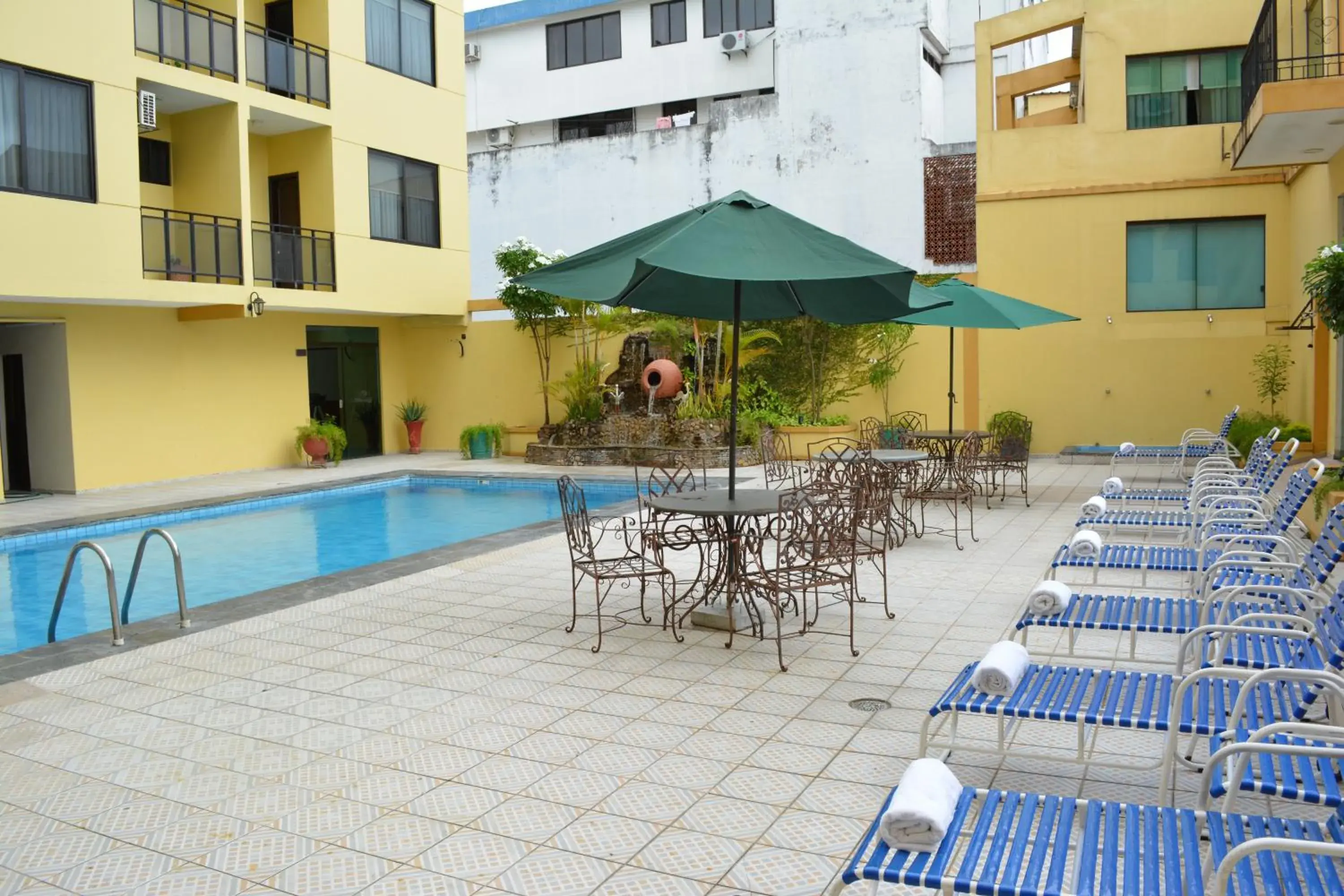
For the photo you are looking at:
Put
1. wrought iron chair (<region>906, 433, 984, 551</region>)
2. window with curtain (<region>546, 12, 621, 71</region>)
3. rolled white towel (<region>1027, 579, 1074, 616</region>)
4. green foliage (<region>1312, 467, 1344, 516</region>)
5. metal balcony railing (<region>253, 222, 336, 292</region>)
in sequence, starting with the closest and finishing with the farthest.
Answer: rolled white towel (<region>1027, 579, 1074, 616</region>) < green foliage (<region>1312, 467, 1344, 516</region>) < wrought iron chair (<region>906, 433, 984, 551</region>) < metal balcony railing (<region>253, 222, 336, 292</region>) < window with curtain (<region>546, 12, 621, 71</region>)

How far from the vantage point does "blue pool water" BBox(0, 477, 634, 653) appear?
358 inches

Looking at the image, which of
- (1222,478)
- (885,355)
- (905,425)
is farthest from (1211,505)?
(885,355)

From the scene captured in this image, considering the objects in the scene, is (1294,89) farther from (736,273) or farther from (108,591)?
(108,591)

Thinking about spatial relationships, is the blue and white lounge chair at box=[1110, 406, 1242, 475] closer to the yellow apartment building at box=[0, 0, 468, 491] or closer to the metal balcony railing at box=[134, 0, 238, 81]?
the yellow apartment building at box=[0, 0, 468, 491]

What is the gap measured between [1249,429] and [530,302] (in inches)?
433

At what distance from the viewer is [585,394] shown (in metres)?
18.0

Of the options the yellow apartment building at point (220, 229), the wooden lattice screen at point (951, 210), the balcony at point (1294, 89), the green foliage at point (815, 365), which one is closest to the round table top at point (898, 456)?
the balcony at point (1294, 89)

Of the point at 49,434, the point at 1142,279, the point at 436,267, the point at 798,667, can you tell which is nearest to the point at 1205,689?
the point at 798,667

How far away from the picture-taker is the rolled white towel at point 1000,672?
12.0ft

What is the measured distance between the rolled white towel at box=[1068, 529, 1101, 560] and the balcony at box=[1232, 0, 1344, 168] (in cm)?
610

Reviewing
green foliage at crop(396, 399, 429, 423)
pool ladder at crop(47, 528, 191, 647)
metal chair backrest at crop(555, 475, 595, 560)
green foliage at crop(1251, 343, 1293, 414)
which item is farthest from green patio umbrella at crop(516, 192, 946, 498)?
green foliage at crop(396, 399, 429, 423)

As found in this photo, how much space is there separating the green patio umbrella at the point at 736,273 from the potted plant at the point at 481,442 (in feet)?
39.8

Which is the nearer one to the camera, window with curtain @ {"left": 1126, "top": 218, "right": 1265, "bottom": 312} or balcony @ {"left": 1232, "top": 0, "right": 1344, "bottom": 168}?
balcony @ {"left": 1232, "top": 0, "right": 1344, "bottom": 168}

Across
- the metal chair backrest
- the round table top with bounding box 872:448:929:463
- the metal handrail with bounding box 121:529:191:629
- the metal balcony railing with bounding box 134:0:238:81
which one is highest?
the metal balcony railing with bounding box 134:0:238:81
